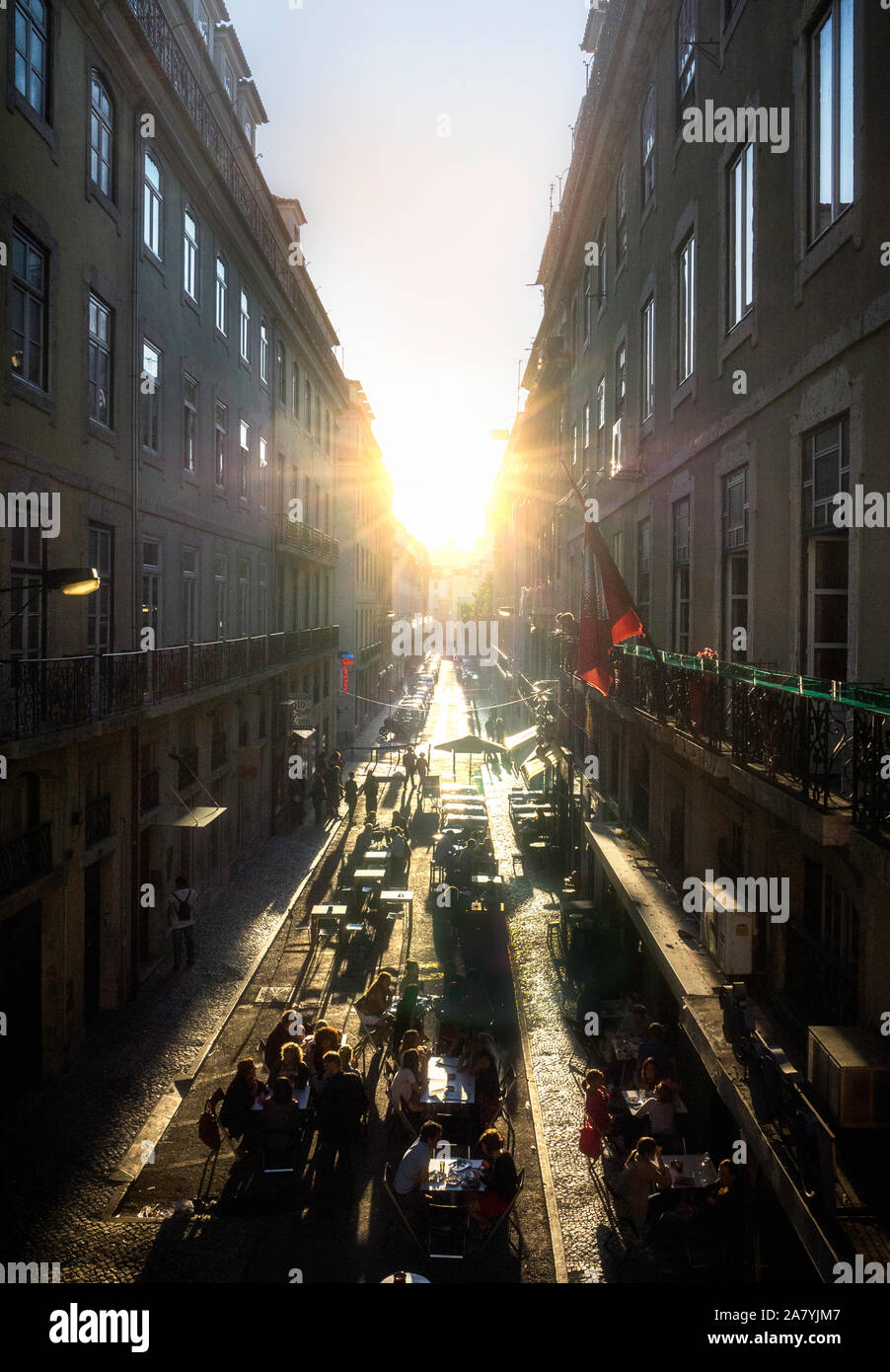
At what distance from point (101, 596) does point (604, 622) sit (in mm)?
8470

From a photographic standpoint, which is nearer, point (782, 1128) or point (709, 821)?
point (782, 1128)

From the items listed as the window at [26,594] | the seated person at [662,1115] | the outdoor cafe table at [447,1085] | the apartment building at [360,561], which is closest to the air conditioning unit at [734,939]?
the seated person at [662,1115]

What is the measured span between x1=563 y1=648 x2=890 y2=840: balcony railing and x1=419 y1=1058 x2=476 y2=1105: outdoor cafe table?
5.31 meters

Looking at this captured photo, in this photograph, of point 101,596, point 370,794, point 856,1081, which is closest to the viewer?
point 856,1081

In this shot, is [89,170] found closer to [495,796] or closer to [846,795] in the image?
[846,795]

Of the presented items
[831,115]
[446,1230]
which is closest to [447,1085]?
[446,1230]

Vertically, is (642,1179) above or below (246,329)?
below

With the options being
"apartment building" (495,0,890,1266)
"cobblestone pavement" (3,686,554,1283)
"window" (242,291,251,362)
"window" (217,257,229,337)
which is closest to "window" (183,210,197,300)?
"window" (217,257,229,337)

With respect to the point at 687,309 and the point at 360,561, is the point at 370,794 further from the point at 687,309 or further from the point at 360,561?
the point at 360,561

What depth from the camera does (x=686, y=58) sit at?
1448 centimetres
